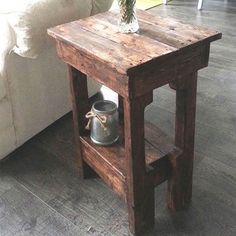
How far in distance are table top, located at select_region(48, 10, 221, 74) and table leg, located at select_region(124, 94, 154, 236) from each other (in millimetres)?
Result: 123

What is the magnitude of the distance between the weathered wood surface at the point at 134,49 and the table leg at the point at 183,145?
0.09m

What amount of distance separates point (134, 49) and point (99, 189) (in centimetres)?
70

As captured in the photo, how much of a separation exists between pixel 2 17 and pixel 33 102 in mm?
404

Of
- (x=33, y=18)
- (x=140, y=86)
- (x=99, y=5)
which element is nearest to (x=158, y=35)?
(x=140, y=86)

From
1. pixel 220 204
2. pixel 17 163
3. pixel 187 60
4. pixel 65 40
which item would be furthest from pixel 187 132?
pixel 17 163

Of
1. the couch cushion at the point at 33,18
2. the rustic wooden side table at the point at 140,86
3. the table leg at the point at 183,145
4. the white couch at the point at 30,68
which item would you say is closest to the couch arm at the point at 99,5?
the white couch at the point at 30,68

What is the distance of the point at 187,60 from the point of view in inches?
43.0

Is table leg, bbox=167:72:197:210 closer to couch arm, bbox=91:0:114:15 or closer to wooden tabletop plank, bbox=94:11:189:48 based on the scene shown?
wooden tabletop plank, bbox=94:11:189:48

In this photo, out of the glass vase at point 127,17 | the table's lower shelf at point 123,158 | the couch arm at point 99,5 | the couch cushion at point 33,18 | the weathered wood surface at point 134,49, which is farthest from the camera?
the couch arm at point 99,5

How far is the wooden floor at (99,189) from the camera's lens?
4.48 feet

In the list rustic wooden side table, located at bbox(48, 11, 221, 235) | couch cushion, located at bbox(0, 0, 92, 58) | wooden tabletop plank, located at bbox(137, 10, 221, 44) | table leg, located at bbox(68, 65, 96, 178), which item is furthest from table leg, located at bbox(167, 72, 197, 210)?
couch cushion, located at bbox(0, 0, 92, 58)

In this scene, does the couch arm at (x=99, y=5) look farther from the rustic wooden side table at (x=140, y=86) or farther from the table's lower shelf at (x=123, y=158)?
the table's lower shelf at (x=123, y=158)

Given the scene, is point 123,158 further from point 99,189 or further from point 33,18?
point 33,18

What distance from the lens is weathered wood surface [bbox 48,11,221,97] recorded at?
1009mm
